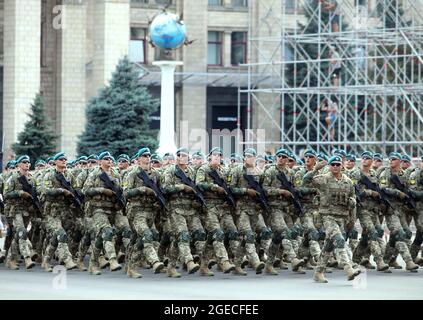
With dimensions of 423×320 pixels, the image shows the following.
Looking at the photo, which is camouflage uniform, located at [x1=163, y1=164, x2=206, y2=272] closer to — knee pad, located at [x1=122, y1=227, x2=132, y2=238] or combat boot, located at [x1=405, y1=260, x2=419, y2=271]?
knee pad, located at [x1=122, y1=227, x2=132, y2=238]

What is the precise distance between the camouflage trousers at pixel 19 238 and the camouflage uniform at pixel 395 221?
5.35m

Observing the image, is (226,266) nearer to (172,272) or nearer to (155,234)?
(172,272)

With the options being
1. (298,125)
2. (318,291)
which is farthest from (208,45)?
(318,291)

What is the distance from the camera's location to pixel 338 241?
65.6 ft

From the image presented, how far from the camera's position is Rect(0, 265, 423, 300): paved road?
1881 cm

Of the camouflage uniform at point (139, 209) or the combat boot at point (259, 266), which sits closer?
the camouflage uniform at point (139, 209)

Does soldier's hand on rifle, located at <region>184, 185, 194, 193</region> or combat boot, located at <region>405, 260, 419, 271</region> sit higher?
soldier's hand on rifle, located at <region>184, 185, 194, 193</region>

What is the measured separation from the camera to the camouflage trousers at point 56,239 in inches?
882

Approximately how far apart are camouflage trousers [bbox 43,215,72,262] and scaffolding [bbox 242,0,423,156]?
16.6 m

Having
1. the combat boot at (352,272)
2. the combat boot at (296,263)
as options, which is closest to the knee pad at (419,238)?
the combat boot at (296,263)

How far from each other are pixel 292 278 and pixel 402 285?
67.9 inches

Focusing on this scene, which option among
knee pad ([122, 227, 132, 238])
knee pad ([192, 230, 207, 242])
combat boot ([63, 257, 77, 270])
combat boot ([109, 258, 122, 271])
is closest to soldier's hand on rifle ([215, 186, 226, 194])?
knee pad ([192, 230, 207, 242])

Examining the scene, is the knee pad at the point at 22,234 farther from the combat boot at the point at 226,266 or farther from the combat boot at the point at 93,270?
the combat boot at the point at 226,266
